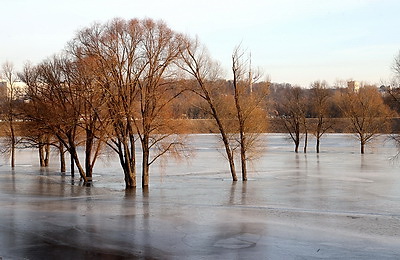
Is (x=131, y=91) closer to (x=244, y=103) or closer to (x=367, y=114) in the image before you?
(x=244, y=103)

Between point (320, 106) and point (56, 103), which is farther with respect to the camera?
point (320, 106)

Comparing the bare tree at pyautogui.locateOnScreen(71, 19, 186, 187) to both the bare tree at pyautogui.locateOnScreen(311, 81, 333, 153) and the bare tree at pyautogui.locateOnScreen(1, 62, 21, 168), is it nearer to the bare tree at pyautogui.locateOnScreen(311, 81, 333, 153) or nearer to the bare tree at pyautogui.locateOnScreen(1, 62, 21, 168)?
the bare tree at pyautogui.locateOnScreen(1, 62, 21, 168)

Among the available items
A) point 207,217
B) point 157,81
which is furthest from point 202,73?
point 207,217

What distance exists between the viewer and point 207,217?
56.1ft

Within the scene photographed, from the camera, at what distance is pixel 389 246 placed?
12789 mm

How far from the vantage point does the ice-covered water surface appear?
488 inches

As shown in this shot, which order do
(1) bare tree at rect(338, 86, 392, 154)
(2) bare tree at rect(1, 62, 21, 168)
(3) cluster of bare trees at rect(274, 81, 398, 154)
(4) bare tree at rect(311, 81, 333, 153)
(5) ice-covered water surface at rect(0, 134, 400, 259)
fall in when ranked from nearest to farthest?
(5) ice-covered water surface at rect(0, 134, 400, 259) < (2) bare tree at rect(1, 62, 21, 168) < (1) bare tree at rect(338, 86, 392, 154) < (3) cluster of bare trees at rect(274, 81, 398, 154) < (4) bare tree at rect(311, 81, 333, 153)

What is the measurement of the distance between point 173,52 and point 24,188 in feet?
32.9

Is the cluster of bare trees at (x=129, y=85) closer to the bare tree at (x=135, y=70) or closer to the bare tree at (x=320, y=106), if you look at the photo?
the bare tree at (x=135, y=70)

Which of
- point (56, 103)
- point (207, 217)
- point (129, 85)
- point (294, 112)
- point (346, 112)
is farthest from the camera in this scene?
point (294, 112)

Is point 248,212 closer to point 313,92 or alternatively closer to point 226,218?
point 226,218

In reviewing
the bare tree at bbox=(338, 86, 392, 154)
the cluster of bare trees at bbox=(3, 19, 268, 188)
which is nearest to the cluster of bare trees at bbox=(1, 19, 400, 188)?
the cluster of bare trees at bbox=(3, 19, 268, 188)

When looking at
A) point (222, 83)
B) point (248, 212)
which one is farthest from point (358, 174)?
point (248, 212)

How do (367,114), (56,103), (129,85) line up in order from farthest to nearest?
(367,114) → (56,103) → (129,85)
